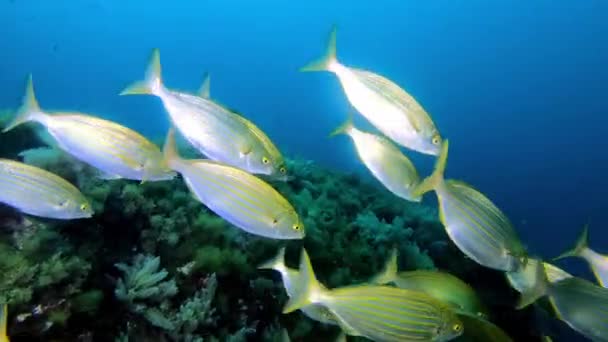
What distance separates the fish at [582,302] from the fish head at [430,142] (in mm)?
1111

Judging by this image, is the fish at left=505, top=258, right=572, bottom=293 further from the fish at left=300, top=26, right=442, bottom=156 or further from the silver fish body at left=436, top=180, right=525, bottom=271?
the fish at left=300, top=26, right=442, bottom=156

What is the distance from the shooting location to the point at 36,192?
2895mm

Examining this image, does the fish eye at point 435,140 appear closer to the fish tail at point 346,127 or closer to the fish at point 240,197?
the fish tail at point 346,127

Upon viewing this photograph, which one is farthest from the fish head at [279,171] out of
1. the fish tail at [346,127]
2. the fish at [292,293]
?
the fish tail at [346,127]

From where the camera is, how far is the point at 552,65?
118375 millimetres

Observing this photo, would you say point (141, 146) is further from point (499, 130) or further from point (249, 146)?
point (499, 130)

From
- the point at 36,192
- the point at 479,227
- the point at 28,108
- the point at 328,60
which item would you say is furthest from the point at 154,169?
the point at 479,227

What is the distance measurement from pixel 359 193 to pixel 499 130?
297ft

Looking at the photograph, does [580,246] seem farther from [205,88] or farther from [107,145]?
[107,145]

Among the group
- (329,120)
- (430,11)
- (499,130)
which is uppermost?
(430,11)

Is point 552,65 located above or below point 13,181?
below

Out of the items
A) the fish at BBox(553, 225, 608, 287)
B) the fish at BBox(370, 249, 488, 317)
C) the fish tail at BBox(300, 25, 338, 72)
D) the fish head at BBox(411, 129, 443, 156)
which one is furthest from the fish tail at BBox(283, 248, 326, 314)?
the fish at BBox(553, 225, 608, 287)

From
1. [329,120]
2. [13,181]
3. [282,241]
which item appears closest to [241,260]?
[282,241]

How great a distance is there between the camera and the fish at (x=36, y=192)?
2873 mm
